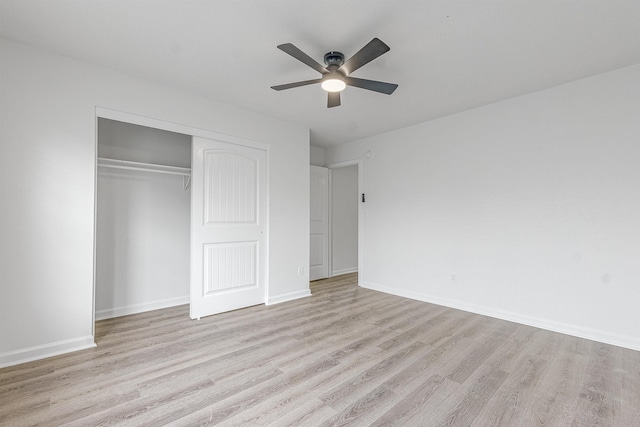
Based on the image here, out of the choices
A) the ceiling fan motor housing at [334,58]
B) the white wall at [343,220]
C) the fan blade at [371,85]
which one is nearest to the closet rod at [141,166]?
the ceiling fan motor housing at [334,58]

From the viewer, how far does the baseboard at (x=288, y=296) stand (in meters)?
3.96

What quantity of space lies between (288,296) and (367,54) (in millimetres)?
3229

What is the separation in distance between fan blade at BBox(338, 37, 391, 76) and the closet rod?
247 cm

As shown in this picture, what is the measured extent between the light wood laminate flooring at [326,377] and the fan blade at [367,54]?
90.8 inches

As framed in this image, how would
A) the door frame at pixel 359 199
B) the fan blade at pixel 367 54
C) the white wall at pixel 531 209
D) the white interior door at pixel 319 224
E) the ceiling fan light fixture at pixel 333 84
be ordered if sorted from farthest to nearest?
the white interior door at pixel 319 224 → the door frame at pixel 359 199 → the white wall at pixel 531 209 → the ceiling fan light fixture at pixel 333 84 → the fan blade at pixel 367 54

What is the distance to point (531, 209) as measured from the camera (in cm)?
323

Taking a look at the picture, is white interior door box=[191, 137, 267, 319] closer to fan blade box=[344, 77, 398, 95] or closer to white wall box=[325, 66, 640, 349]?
fan blade box=[344, 77, 398, 95]

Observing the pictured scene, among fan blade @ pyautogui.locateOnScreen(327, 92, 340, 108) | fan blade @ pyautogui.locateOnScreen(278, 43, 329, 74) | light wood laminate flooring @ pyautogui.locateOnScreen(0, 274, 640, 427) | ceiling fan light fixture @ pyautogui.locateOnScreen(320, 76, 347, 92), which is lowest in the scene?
light wood laminate flooring @ pyautogui.locateOnScreen(0, 274, 640, 427)

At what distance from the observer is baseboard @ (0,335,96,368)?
7.54ft

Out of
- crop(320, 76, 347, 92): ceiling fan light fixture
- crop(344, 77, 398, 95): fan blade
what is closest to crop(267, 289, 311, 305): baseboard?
crop(320, 76, 347, 92): ceiling fan light fixture

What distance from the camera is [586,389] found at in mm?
2010

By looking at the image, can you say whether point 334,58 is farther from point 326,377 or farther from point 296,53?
point 326,377

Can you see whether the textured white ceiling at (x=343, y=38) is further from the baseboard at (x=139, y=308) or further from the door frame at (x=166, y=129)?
the baseboard at (x=139, y=308)

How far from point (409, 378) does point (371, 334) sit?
81 cm
